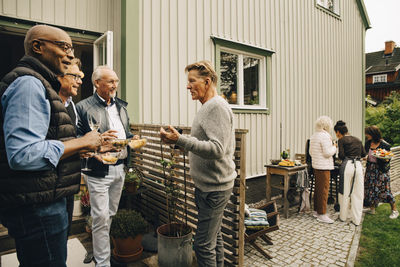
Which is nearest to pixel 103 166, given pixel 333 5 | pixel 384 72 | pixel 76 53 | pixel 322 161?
pixel 322 161

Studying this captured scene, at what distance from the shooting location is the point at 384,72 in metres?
31.1

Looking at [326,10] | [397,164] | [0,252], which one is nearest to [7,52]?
[0,252]

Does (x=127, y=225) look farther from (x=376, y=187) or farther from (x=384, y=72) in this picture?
(x=384, y=72)

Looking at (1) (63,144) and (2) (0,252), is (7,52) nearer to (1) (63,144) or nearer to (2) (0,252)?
(2) (0,252)

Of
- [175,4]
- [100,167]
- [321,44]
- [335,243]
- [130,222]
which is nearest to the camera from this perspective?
[100,167]

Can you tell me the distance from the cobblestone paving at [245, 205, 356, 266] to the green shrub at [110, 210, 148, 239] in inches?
58.7

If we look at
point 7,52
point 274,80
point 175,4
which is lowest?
point 274,80

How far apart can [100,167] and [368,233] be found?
449 cm

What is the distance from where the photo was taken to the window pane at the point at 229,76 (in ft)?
20.7

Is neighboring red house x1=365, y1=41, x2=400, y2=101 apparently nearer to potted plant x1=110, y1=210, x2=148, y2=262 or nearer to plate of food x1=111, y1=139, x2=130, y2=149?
potted plant x1=110, y1=210, x2=148, y2=262

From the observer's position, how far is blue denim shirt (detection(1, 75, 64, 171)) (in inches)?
Result: 49.4

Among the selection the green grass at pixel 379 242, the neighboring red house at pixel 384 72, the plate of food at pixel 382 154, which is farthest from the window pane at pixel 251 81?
the neighboring red house at pixel 384 72

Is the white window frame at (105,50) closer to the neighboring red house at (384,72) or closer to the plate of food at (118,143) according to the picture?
the plate of food at (118,143)

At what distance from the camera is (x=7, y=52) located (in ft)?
22.7
